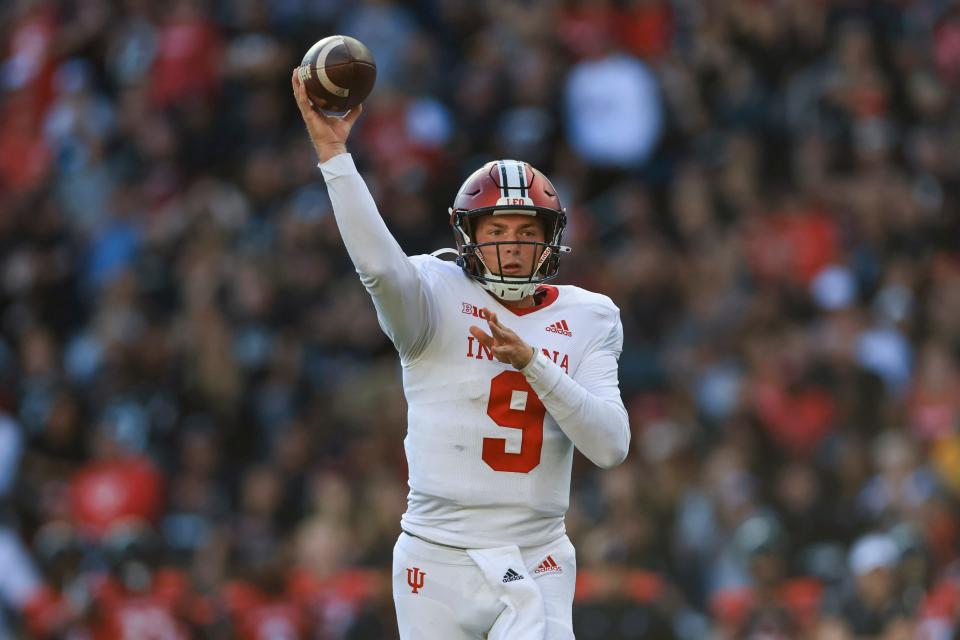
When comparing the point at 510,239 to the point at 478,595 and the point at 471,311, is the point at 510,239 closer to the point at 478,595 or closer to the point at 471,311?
the point at 471,311

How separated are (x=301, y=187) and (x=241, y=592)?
386cm

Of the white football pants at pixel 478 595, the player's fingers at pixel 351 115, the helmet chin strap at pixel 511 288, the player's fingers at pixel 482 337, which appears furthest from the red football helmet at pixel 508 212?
the white football pants at pixel 478 595

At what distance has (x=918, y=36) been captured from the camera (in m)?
13.3

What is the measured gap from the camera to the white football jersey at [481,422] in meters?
5.01

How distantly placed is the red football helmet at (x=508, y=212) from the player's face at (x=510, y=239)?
0.03 feet

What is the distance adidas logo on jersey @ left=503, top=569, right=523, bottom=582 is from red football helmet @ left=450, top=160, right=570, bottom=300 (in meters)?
0.84

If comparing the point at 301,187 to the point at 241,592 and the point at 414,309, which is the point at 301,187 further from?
the point at 414,309

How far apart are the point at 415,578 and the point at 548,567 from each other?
0.41m

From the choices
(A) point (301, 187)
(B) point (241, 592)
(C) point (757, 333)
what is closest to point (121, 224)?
(A) point (301, 187)

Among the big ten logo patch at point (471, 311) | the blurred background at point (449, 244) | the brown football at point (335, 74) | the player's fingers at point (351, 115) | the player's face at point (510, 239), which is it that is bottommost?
the blurred background at point (449, 244)

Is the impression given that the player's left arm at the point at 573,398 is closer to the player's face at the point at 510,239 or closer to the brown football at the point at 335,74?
the player's face at the point at 510,239

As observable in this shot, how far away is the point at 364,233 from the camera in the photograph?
4.79 m

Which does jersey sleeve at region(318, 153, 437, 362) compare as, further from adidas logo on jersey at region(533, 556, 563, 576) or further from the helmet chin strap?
adidas logo on jersey at region(533, 556, 563, 576)

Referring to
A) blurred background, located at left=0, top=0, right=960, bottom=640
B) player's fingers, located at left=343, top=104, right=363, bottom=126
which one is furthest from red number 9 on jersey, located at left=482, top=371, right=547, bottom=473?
blurred background, located at left=0, top=0, right=960, bottom=640
